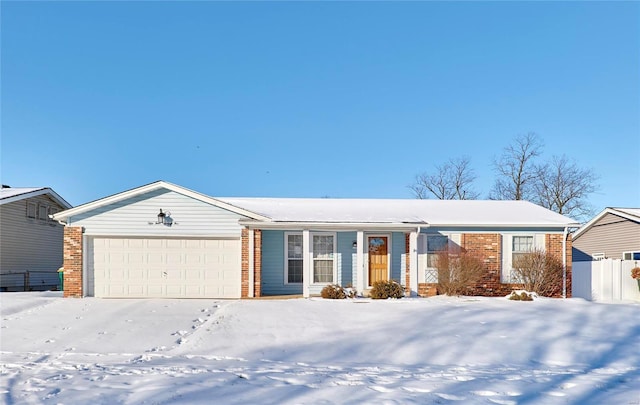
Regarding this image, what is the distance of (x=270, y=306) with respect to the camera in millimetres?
12734

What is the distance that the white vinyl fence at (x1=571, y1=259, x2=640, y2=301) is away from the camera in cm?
1686

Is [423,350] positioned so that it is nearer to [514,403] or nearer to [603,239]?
[514,403]

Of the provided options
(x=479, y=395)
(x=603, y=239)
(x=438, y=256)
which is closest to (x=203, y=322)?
(x=479, y=395)

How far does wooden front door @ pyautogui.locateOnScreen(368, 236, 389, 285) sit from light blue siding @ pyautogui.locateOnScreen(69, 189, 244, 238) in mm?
4614

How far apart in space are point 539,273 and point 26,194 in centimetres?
2016

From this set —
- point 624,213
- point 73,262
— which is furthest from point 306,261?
point 624,213

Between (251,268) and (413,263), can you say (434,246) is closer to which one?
(413,263)

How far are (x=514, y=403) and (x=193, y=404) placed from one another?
379 cm

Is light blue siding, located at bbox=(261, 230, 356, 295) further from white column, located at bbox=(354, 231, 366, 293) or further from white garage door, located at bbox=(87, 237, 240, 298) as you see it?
white garage door, located at bbox=(87, 237, 240, 298)

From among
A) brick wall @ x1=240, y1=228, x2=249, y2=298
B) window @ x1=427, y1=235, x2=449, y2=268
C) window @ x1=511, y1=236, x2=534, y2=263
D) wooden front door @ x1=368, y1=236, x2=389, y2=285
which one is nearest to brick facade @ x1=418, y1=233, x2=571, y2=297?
window @ x1=511, y1=236, x2=534, y2=263

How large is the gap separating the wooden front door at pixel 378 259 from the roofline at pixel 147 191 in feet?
12.5

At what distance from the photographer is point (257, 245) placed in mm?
14898

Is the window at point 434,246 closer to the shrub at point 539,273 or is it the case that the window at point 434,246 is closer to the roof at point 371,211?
the roof at point 371,211

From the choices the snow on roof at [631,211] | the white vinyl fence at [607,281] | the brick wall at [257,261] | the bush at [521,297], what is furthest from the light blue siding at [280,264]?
the snow on roof at [631,211]
